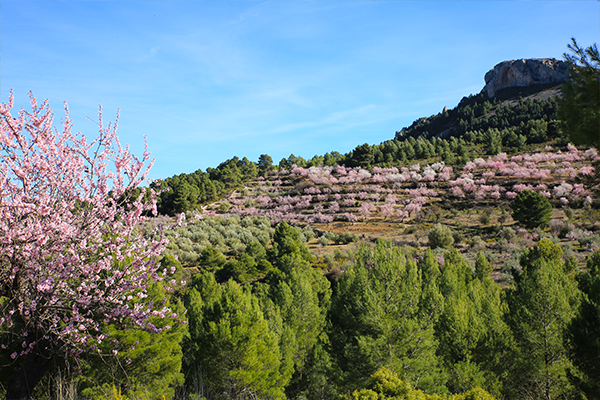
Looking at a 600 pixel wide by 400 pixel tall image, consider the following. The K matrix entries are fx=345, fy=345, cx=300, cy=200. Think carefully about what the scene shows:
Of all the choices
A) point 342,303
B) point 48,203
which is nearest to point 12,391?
point 48,203

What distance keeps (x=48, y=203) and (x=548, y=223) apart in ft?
147

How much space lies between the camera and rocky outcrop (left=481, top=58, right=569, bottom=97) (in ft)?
339

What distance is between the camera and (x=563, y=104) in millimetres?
6082

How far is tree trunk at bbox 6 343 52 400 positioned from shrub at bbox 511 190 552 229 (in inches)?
1681

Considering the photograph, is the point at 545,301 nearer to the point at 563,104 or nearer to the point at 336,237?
the point at 563,104

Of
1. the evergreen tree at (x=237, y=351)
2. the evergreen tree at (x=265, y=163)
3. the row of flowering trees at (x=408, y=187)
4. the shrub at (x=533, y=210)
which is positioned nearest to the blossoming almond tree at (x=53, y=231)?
the evergreen tree at (x=237, y=351)

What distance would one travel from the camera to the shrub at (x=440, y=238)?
36156 mm

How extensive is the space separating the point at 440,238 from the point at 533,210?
35.6 ft

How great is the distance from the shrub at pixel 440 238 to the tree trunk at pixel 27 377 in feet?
116

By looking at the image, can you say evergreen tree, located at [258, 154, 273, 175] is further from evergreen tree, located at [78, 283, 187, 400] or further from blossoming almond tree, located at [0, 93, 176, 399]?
blossoming almond tree, located at [0, 93, 176, 399]

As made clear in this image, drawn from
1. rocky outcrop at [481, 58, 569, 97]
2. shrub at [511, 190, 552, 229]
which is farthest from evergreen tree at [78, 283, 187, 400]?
rocky outcrop at [481, 58, 569, 97]

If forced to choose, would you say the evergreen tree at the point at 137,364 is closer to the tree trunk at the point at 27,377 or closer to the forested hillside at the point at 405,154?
the tree trunk at the point at 27,377

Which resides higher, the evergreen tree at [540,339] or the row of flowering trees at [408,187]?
the row of flowering trees at [408,187]

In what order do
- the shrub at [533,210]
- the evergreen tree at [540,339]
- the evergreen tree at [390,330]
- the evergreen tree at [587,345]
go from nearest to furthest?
the evergreen tree at [587,345] → the evergreen tree at [390,330] → the evergreen tree at [540,339] → the shrub at [533,210]
